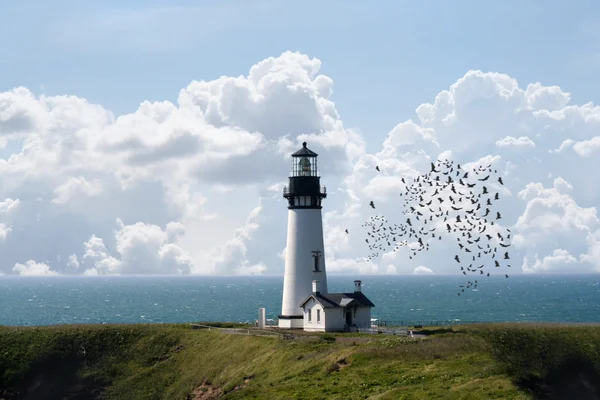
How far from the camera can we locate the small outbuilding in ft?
249

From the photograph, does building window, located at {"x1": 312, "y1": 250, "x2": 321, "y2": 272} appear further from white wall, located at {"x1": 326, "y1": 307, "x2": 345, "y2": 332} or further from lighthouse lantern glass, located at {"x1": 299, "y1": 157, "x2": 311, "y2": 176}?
lighthouse lantern glass, located at {"x1": 299, "y1": 157, "x2": 311, "y2": 176}

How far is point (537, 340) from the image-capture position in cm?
6166

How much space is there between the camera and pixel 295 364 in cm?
6116

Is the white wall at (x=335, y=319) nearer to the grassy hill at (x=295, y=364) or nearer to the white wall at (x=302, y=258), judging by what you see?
the white wall at (x=302, y=258)

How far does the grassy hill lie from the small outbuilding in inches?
200

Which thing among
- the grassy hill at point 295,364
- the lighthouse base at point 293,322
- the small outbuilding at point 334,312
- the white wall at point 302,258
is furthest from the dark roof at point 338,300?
the grassy hill at point 295,364

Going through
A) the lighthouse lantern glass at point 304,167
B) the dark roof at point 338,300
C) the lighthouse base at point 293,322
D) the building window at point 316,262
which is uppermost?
the lighthouse lantern glass at point 304,167

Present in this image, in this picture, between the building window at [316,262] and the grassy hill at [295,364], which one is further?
the building window at [316,262]

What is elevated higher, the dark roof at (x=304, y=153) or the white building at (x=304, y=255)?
the dark roof at (x=304, y=153)

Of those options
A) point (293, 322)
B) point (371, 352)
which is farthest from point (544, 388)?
point (293, 322)

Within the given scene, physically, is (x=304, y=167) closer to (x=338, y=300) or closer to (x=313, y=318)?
(x=338, y=300)

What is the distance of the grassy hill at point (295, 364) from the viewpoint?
53656 mm

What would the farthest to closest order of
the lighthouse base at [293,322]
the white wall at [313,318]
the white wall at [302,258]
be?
the white wall at [302,258], the lighthouse base at [293,322], the white wall at [313,318]

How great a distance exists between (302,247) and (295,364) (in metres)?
19.7
